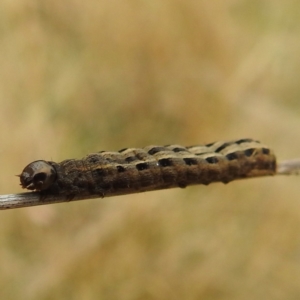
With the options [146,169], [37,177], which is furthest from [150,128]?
[37,177]

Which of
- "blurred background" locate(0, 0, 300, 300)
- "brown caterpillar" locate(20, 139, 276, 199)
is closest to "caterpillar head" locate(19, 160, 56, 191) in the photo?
"brown caterpillar" locate(20, 139, 276, 199)

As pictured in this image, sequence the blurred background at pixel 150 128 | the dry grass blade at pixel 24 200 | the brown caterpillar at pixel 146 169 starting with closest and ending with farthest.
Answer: the dry grass blade at pixel 24 200 → the brown caterpillar at pixel 146 169 → the blurred background at pixel 150 128

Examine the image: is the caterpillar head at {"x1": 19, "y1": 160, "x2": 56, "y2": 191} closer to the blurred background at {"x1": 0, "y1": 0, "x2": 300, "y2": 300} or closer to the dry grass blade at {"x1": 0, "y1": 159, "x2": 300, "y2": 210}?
the dry grass blade at {"x1": 0, "y1": 159, "x2": 300, "y2": 210}

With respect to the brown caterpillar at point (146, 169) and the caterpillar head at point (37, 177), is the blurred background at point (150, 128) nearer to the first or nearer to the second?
the brown caterpillar at point (146, 169)

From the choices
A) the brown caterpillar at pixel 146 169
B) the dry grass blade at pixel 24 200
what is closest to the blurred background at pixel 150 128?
the brown caterpillar at pixel 146 169

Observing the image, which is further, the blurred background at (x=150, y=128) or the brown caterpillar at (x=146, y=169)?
the blurred background at (x=150, y=128)

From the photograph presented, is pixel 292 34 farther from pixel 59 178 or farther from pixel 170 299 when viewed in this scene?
pixel 59 178

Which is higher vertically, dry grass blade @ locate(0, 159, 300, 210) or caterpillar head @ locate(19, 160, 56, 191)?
caterpillar head @ locate(19, 160, 56, 191)
